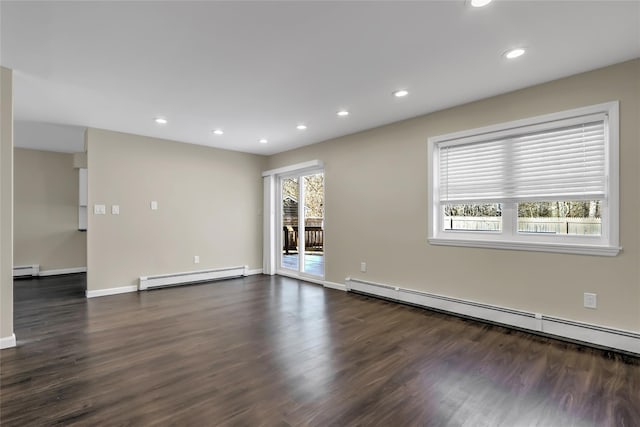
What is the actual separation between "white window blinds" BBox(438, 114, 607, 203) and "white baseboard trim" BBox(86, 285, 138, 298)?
15.8 ft

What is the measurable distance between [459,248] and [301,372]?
2.34 metres

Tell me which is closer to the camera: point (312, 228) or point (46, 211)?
point (312, 228)

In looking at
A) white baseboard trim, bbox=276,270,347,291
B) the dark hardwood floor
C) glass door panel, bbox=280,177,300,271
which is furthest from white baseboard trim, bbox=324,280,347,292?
the dark hardwood floor

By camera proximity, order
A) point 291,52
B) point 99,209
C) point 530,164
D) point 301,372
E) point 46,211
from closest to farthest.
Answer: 1. point 301,372
2. point 291,52
3. point 530,164
4. point 99,209
5. point 46,211

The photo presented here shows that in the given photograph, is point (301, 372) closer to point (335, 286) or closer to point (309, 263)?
point (335, 286)

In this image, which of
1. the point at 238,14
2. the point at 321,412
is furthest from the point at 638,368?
the point at 238,14

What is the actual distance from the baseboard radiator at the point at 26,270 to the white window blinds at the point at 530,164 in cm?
759

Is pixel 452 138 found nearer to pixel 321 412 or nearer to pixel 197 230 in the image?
pixel 321 412

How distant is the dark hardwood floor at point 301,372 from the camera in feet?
5.87

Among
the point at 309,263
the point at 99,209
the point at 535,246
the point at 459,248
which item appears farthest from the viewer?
the point at 309,263

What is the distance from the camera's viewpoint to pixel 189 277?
17.6ft

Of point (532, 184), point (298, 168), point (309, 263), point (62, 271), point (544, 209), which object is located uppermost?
point (298, 168)

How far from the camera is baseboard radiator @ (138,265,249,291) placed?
4.94m

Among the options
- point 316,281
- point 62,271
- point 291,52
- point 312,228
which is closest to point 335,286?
point 316,281
